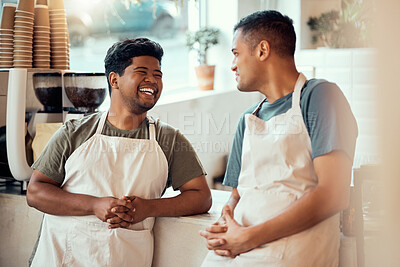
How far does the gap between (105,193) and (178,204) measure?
247 mm

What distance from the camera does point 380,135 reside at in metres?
0.22

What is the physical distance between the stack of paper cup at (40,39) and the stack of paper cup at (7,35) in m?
0.10

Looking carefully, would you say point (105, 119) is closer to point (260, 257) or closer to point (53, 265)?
point (53, 265)

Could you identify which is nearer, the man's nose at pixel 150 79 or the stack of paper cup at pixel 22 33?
the man's nose at pixel 150 79

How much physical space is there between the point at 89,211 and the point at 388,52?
55.3 inches

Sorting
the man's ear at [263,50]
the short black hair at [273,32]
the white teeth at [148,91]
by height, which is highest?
the short black hair at [273,32]

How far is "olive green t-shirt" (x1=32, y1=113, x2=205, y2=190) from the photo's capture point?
159cm

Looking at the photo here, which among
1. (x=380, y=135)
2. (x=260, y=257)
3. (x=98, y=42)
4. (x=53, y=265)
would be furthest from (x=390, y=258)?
(x=98, y=42)

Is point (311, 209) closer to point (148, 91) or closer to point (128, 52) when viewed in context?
point (148, 91)

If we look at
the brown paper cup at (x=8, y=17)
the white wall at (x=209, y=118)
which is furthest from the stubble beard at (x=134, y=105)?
the white wall at (x=209, y=118)

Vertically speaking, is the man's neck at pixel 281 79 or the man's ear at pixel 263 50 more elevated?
the man's ear at pixel 263 50

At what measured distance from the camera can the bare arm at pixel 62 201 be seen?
1.47m

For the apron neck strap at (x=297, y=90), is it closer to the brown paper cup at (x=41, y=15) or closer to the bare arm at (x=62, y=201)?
the bare arm at (x=62, y=201)

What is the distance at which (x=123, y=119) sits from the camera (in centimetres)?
164
